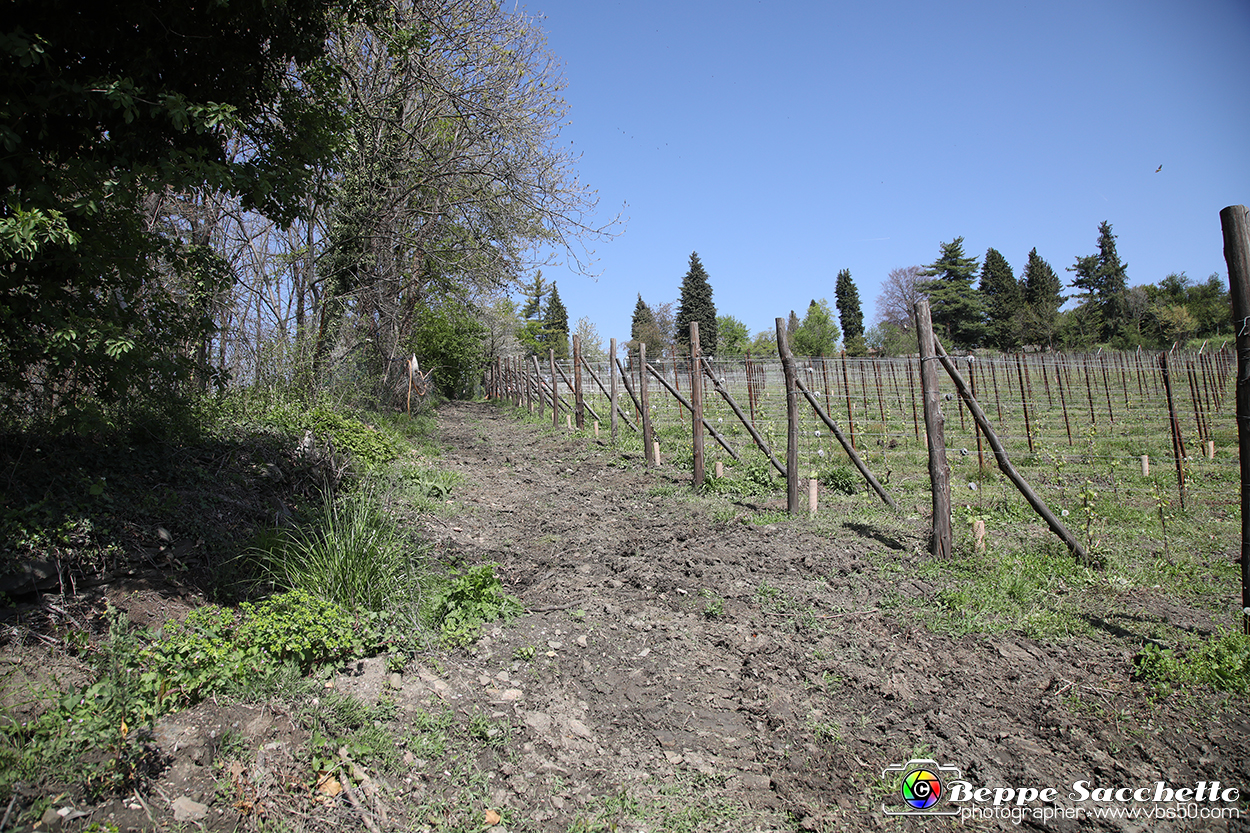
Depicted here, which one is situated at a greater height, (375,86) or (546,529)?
(375,86)

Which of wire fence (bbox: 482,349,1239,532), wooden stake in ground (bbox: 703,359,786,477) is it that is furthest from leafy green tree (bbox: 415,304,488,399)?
wooden stake in ground (bbox: 703,359,786,477)

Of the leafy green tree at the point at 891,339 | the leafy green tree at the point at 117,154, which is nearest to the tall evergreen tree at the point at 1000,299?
the leafy green tree at the point at 891,339

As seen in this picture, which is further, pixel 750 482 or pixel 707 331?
pixel 707 331

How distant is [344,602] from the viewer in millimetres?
4031

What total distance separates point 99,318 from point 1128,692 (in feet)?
20.0

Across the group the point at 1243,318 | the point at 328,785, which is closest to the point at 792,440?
the point at 1243,318

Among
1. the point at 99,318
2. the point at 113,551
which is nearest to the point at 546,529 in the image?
the point at 113,551

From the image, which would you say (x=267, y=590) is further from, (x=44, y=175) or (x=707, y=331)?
(x=707, y=331)

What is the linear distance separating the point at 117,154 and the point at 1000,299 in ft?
202

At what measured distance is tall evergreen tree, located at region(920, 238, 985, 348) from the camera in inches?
2218

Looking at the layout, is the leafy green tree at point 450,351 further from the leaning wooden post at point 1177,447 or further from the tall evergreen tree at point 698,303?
the tall evergreen tree at point 698,303

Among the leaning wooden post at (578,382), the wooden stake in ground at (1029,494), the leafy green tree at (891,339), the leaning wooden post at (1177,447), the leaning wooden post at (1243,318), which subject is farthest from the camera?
the leafy green tree at (891,339)

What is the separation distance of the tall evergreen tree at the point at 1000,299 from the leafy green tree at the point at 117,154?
55.4m

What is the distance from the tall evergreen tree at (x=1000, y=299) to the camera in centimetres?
5131
